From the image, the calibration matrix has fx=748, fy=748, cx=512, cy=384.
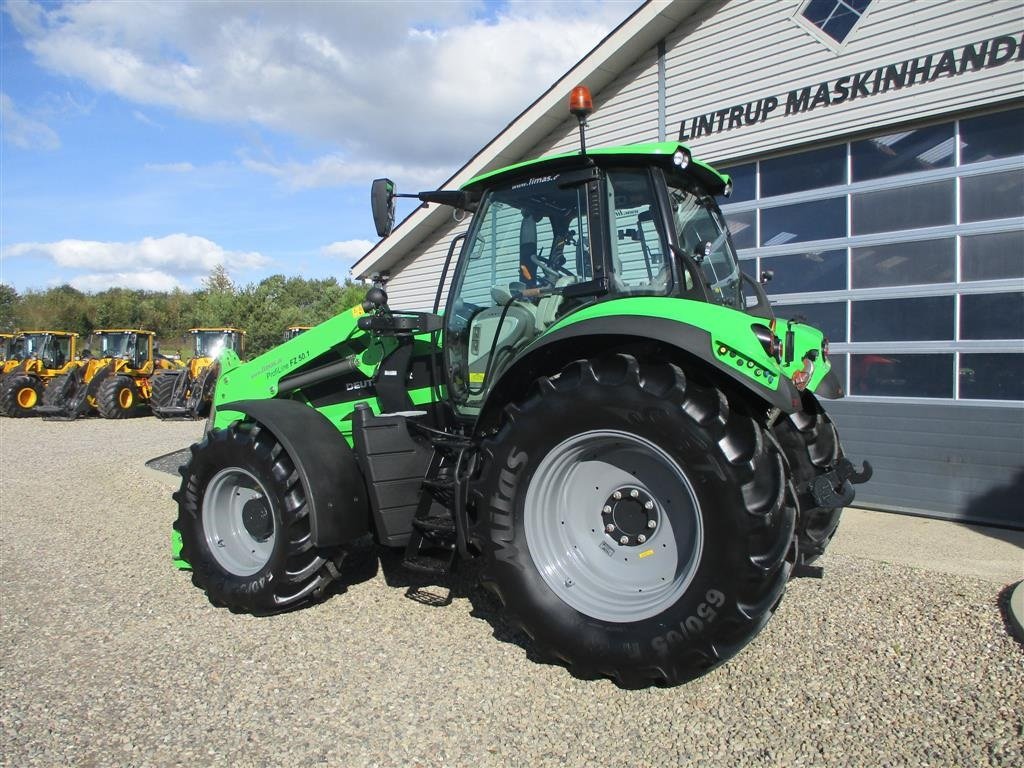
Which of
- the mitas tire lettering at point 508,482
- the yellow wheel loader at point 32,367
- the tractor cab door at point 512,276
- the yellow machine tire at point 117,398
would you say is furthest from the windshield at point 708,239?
the yellow wheel loader at point 32,367

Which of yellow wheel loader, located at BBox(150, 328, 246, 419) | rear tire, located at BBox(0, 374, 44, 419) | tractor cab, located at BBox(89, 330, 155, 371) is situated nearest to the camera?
yellow wheel loader, located at BBox(150, 328, 246, 419)

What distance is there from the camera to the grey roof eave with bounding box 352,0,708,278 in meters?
7.73

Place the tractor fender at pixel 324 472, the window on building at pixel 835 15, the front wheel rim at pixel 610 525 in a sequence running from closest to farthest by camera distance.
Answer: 1. the front wheel rim at pixel 610 525
2. the tractor fender at pixel 324 472
3. the window on building at pixel 835 15

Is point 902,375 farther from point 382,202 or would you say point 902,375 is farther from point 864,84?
point 382,202

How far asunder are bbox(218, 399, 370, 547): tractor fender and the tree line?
133 feet

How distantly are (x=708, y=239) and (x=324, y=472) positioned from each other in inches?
91.6

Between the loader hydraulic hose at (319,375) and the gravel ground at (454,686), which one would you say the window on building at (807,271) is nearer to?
the gravel ground at (454,686)

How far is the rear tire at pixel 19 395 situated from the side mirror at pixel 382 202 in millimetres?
17607

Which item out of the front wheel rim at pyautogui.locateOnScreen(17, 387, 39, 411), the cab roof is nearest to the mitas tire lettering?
the cab roof

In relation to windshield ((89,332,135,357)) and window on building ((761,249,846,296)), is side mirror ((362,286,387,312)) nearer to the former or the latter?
window on building ((761,249,846,296))

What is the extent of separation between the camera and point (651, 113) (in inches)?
324

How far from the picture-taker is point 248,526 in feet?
13.9

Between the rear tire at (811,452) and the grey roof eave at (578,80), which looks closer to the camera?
the rear tire at (811,452)

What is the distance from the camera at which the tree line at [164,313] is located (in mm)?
47094
